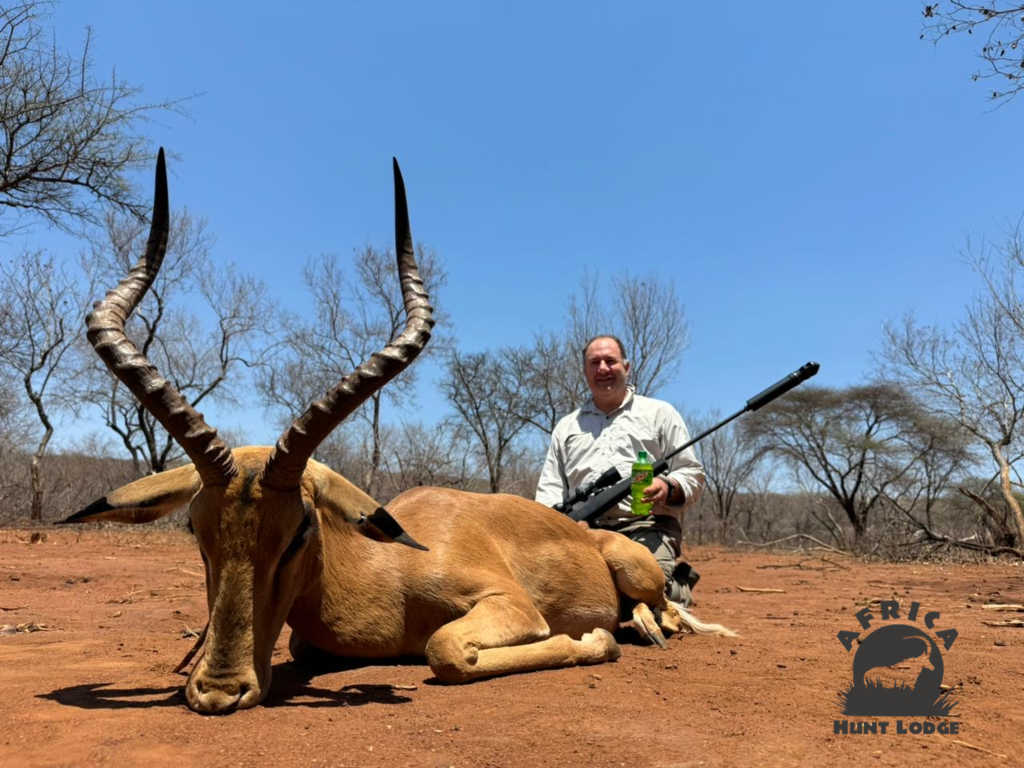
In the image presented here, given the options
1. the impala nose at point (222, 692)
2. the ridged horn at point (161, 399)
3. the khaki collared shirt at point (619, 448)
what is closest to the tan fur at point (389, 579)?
the impala nose at point (222, 692)

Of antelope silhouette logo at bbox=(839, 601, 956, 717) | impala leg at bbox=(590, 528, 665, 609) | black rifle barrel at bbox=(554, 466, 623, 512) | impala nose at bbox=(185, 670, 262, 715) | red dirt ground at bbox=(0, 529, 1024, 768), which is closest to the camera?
red dirt ground at bbox=(0, 529, 1024, 768)

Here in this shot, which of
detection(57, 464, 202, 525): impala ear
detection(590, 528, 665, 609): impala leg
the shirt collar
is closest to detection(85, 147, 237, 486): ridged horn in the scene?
detection(57, 464, 202, 525): impala ear

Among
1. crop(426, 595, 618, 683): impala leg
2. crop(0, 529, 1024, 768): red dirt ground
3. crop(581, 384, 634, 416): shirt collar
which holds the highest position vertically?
crop(581, 384, 634, 416): shirt collar

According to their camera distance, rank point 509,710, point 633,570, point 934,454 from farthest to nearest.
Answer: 1. point 934,454
2. point 633,570
3. point 509,710

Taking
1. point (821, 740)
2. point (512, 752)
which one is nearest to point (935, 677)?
point (821, 740)

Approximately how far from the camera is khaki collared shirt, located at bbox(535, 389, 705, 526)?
264 inches

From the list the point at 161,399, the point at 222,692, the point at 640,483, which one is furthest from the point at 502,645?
the point at 640,483

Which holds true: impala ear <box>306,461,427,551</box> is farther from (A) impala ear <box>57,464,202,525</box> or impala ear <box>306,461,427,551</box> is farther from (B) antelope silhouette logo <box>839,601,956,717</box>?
(B) antelope silhouette logo <box>839,601,956,717</box>

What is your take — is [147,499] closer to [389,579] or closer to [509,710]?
[389,579]

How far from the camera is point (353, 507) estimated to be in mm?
3635

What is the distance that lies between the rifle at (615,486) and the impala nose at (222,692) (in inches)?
148

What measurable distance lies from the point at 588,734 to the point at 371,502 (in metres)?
1.53

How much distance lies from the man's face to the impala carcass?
2.01 m

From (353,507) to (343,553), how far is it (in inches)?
17.0
